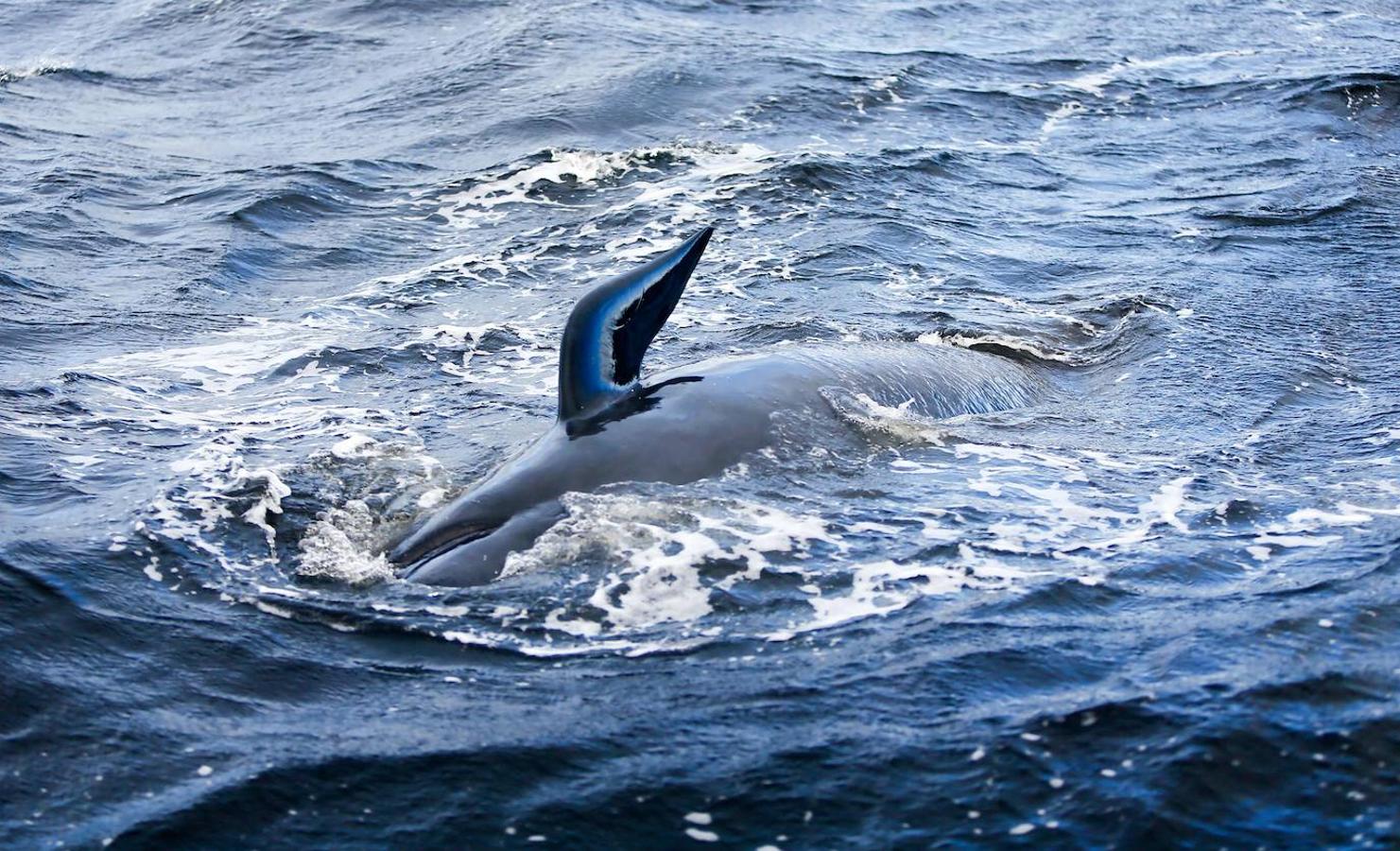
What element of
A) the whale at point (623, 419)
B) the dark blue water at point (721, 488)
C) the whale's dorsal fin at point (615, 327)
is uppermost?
the whale's dorsal fin at point (615, 327)

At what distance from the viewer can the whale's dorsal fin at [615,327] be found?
7984 millimetres

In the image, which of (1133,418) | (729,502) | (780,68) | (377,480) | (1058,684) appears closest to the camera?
(1058,684)

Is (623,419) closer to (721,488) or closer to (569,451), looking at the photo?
(569,451)

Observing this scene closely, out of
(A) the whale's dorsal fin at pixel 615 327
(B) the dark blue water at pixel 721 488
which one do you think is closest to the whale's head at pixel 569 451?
(A) the whale's dorsal fin at pixel 615 327

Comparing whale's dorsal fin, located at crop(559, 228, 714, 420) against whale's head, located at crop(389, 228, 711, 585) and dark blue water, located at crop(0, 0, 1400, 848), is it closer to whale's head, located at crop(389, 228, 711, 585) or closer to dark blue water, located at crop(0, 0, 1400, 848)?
whale's head, located at crop(389, 228, 711, 585)

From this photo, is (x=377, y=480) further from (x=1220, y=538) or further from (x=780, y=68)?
(x=780, y=68)

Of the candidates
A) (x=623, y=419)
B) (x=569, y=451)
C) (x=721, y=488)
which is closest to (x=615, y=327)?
(x=623, y=419)

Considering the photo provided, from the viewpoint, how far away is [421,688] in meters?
6.64

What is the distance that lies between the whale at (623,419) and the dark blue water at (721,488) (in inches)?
6.3

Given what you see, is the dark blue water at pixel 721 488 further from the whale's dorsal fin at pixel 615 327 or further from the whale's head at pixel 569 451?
the whale's dorsal fin at pixel 615 327

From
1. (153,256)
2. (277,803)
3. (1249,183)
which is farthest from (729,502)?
(1249,183)

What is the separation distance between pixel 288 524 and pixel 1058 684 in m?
3.96

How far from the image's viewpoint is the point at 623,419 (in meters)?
8.23

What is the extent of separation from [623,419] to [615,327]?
1.57ft
